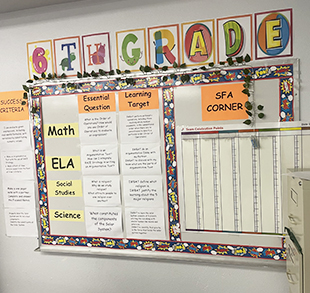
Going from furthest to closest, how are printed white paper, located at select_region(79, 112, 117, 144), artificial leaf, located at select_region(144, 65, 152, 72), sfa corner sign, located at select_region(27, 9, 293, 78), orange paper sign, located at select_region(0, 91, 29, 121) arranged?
orange paper sign, located at select_region(0, 91, 29, 121), printed white paper, located at select_region(79, 112, 117, 144), artificial leaf, located at select_region(144, 65, 152, 72), sfa corner sign, located at select_region(27, 9, 293, 78)

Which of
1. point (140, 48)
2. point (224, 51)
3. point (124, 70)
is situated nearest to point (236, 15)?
point (224, 51)

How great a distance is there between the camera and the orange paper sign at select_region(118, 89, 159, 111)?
169 centimetres

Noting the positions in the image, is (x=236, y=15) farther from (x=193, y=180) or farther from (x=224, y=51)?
(x=193, y=180)

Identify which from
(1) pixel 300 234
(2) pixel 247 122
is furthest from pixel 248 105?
(1) pixel 300 234

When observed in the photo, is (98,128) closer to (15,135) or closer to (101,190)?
(101,190)

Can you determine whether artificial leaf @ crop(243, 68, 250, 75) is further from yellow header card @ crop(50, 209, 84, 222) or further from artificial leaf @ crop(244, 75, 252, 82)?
yellow header card @ crop(50, 209, 84, 222)

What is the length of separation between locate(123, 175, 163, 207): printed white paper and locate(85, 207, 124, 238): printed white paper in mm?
114

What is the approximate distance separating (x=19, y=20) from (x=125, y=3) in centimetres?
73

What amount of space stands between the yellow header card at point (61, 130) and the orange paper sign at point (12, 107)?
186 millimetres

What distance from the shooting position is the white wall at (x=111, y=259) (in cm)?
156

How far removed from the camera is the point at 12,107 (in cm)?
192

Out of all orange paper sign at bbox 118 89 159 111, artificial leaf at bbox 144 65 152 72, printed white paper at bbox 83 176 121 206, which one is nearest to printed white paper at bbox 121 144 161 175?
printed white paper at bbox 83 176 121 206

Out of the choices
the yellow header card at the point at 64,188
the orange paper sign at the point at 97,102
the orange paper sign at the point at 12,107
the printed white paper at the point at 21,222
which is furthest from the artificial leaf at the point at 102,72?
the printed white paper at the point at 21,222

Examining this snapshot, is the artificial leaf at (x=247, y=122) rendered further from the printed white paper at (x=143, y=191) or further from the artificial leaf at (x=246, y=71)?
the printed white paper at (x=143, y=191)
